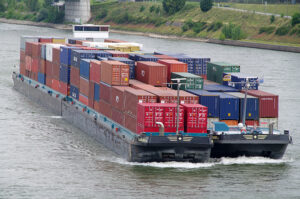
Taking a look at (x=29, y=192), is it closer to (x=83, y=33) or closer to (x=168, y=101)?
(x=168, y=101)

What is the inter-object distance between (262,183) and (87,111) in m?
18.8

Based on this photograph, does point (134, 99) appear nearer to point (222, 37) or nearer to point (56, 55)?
point (56, 55)

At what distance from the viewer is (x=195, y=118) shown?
41.4 meters

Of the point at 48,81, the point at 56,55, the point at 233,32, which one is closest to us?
the point at 56,55

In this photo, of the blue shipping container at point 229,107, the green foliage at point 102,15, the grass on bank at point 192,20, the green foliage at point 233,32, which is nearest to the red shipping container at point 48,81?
the blue shipping container at point 229,107

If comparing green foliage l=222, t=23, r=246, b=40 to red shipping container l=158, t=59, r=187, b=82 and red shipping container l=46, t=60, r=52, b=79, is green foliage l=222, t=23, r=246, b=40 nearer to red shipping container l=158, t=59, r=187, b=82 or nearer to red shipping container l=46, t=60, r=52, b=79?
red shipping container l=46, t=60, r=52, b=79

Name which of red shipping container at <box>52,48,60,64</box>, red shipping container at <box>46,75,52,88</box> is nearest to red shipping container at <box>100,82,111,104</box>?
red shipping container at <box>52,48,60,64</box>

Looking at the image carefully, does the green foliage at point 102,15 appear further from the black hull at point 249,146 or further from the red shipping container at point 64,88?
the black hull at point 249,146

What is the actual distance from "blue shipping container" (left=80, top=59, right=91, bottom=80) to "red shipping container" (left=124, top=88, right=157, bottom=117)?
30.5ft

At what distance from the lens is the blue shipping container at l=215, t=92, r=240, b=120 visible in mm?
44625

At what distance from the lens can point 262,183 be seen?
131ft

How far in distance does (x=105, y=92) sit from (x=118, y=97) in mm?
3084

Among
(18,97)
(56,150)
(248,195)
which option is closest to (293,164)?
(248,195)

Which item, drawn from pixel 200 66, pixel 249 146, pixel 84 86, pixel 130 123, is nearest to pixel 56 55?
pixel 84 86
